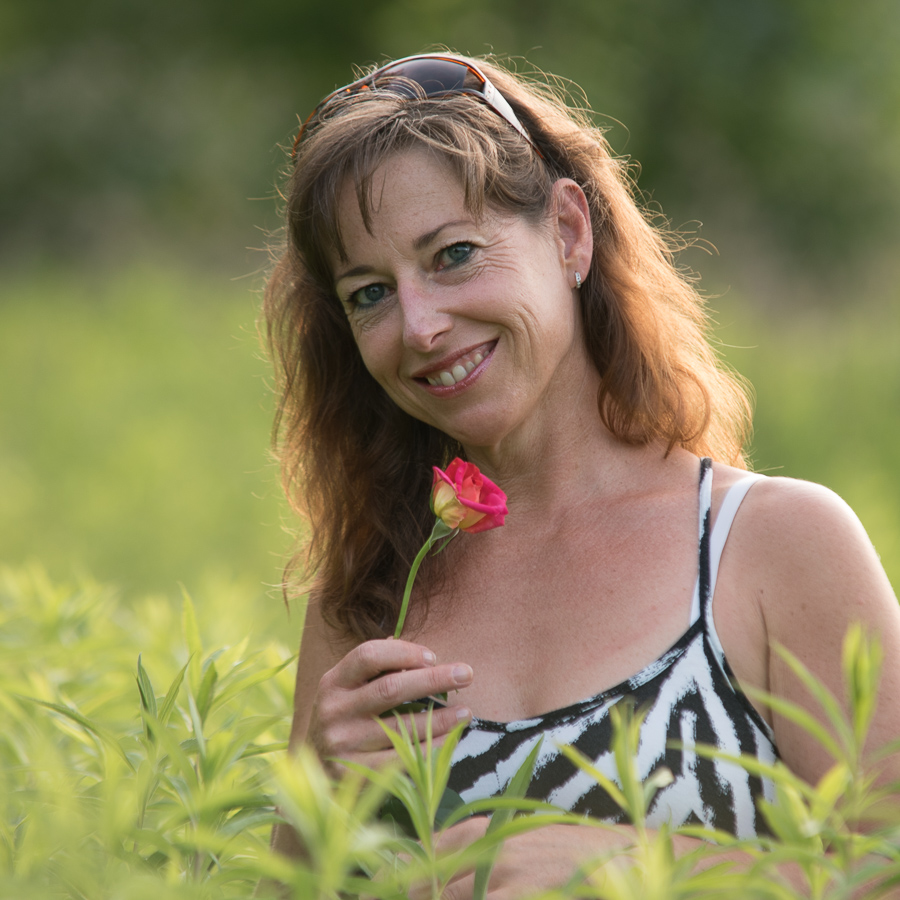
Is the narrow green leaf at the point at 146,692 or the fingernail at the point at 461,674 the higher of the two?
the fingernail at the point at 461,674

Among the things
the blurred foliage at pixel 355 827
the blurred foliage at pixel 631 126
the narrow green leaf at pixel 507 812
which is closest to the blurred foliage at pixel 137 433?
the blurred foliage at pixel 631 126

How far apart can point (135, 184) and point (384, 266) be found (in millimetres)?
14247

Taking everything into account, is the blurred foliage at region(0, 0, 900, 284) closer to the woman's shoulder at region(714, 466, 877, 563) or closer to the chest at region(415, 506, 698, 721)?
the chest at region(415, 506, 698, 721)

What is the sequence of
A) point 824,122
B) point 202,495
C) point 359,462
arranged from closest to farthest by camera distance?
point 359,462 → point 202,495 → point 824,122

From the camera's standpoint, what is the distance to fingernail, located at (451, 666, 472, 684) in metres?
1.52

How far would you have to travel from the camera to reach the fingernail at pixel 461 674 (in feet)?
4.99

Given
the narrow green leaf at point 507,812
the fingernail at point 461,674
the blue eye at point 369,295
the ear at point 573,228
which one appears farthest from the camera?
the ear at point 573,228

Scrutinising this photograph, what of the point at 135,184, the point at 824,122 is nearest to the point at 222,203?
the point at 135,184

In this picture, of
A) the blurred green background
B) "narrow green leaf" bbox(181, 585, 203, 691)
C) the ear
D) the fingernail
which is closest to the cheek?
the ear

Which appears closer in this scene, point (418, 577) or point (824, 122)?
point (418, 577)

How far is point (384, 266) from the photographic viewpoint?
1852 millimetres

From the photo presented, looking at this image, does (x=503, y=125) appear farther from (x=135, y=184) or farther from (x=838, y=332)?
(x=135, y=184)

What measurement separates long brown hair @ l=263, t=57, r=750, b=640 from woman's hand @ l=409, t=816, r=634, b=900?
63cm

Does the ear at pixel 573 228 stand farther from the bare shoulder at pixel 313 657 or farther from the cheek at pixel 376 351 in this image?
the bare shoulder at pixel 313 657
